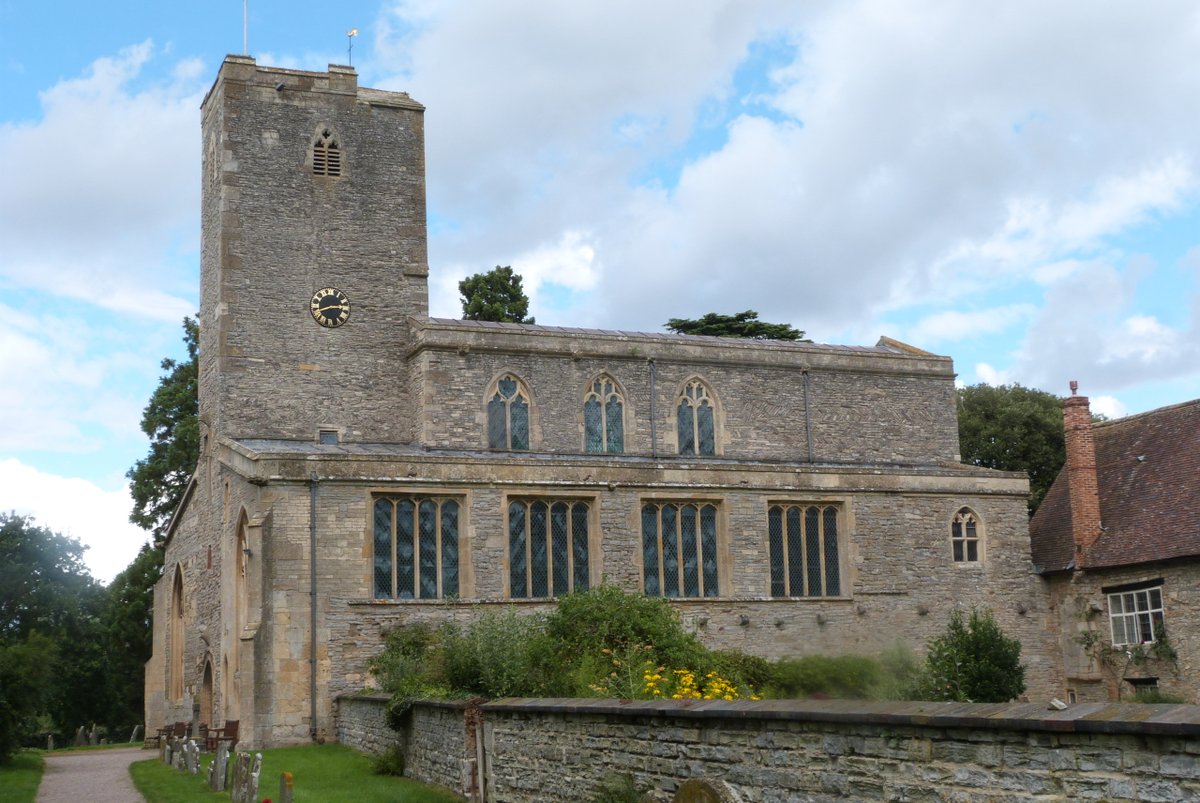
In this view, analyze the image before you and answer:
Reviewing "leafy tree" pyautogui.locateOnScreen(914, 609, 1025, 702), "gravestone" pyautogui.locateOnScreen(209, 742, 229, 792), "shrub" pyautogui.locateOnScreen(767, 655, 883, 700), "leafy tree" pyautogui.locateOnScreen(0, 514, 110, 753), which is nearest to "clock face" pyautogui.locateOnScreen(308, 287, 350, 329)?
"shrub" pyautogui.locateOnScreen(767, 655, 883, 700)

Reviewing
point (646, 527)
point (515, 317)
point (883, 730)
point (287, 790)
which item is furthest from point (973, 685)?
point (515, 317)

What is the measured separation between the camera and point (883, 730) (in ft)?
33.1

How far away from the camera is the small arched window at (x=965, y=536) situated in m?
34.0

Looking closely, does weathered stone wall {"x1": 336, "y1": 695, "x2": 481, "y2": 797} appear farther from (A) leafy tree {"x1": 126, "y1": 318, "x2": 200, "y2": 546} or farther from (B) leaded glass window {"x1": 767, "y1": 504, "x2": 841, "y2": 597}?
(A) leafy tree {"x1": 126, "y1": 318, "x2": 200, "y2": 546}

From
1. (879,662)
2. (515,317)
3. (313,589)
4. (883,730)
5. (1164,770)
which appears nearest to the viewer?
(1164,770)

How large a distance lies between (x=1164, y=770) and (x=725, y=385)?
94.7 feet

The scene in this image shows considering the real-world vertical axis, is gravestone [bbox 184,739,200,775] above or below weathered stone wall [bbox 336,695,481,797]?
below

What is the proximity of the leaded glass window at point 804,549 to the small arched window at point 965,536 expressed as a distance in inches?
126

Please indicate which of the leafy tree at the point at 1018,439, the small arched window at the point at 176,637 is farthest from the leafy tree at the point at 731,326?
the small arched window at the point at 176,637

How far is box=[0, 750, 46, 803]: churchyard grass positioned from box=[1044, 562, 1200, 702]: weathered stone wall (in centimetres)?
2312

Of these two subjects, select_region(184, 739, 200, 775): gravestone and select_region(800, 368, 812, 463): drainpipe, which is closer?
select_region(184, 739, 200, 775): gravestone

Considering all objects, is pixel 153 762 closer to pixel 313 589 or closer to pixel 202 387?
pixel 313 589

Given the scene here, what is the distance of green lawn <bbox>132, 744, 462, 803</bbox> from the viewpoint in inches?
719

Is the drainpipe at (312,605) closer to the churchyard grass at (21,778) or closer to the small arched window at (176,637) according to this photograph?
the churchyard grass at (21,778)
